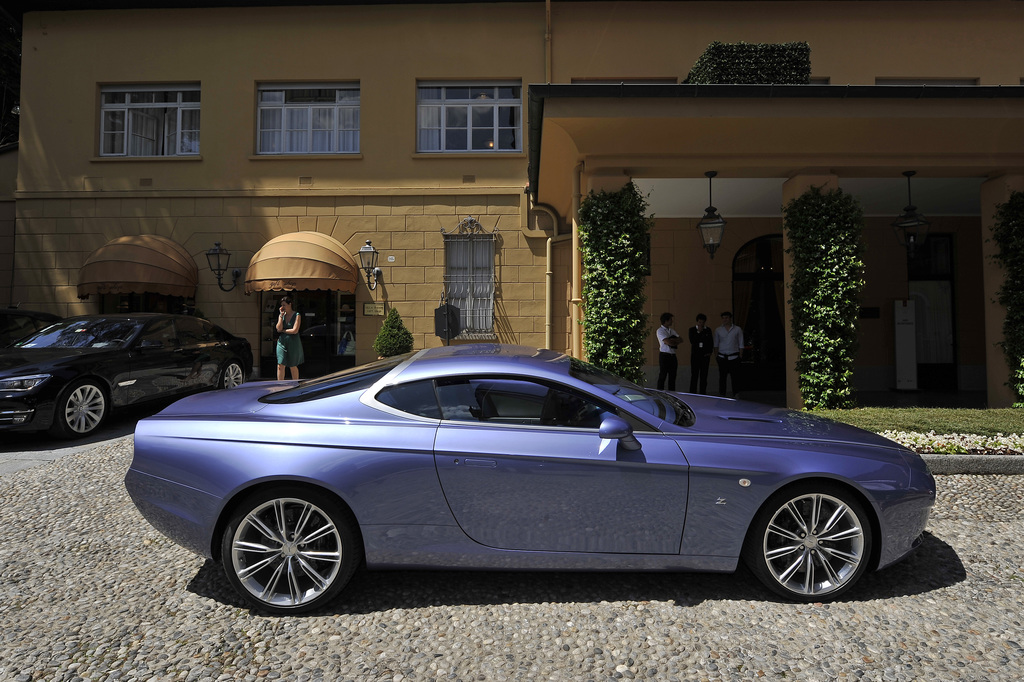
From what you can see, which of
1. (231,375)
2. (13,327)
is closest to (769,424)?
(231,375)

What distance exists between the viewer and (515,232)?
525 inches

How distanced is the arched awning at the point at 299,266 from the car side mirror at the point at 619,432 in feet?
33.4

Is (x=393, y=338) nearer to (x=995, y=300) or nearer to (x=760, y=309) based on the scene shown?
(x=760, y=309)

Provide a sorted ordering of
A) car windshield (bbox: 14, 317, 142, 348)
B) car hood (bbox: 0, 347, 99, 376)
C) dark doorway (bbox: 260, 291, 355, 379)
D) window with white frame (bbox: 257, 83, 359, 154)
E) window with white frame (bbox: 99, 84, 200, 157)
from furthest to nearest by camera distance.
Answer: window with white frame (bbox: 99, 84, 200, 157)
window with white frame (bbox: 257, 83, 359, 154)
dark doorway (bbox: 260, 291, 355, 379)
car windshield (bbox: 14, 317, 142, 348)
car hood (bbox: 0, 347, 99, 376)

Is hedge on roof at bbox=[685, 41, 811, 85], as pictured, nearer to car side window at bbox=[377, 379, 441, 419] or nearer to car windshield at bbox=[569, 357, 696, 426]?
car windshield at bbox=[569, 357, 696, 426]

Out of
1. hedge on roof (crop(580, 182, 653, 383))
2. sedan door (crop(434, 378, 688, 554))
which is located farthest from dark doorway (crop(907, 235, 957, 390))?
sedan door (crop(434, 378, 688, 554))

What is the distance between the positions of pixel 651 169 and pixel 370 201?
7.29 metres

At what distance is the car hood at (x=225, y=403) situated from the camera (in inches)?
128

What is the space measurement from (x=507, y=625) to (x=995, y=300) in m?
9.01

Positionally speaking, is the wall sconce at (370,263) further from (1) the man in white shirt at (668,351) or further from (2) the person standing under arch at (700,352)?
(2) the person standing under arch at (700,352)

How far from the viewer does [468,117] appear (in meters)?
13.6

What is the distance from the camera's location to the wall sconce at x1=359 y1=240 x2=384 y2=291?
13070mm

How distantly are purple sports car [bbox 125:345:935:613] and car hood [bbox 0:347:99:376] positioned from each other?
15.9 ft

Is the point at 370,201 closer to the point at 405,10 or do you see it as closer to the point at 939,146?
the point at 405,10
